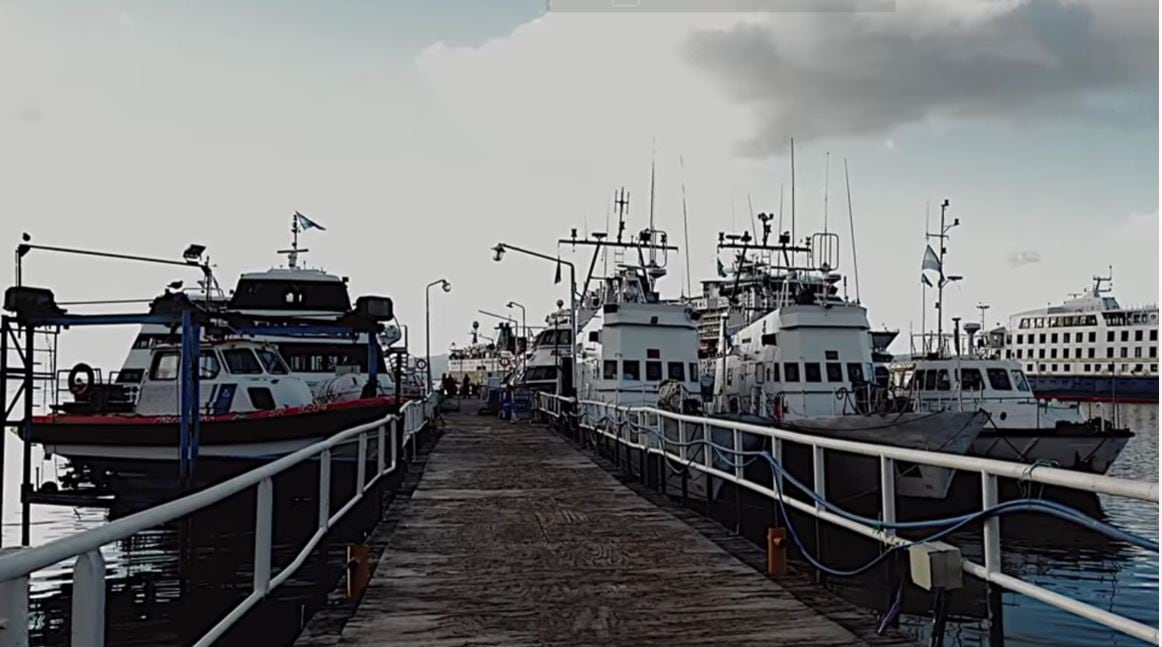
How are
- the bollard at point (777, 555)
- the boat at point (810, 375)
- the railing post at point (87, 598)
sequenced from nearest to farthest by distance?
the railing post at point (87, 598), the bollard at point (777, 555), the boat at point (810, 375)

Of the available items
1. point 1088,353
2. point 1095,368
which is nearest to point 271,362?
point 1095,368

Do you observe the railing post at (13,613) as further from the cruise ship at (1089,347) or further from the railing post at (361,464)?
the cruise ship at (1089,347)

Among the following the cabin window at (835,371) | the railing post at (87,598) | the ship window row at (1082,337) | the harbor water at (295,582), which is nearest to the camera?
the railing post at (87,598)

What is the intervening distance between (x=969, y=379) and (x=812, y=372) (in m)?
3.55

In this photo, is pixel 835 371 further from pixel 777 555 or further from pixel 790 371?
pixel 777 555

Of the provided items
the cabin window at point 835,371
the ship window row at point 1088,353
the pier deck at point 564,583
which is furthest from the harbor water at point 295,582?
the ship window row at point 1088,353

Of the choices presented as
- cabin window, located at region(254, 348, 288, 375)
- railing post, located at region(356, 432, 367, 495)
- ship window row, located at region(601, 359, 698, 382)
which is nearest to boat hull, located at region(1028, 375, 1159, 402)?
ship window row, located at region(601, 359, 698, 382)

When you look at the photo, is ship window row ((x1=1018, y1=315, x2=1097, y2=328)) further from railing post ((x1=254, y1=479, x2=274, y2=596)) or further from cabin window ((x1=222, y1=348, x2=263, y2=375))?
railing post ((x1=254, y1=479, x2=274, y2=596))

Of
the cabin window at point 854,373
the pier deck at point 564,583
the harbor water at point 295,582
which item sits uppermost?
the cabin window at point 854,373

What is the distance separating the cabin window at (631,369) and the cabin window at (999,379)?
25.3ft

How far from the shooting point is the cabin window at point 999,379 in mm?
22188

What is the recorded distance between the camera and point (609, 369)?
23469 millimetres

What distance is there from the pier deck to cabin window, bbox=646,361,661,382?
11006mm

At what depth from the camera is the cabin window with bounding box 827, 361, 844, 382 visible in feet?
72.0
